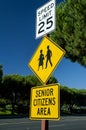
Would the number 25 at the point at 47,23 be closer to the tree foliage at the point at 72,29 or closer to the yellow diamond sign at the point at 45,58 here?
the yellow diamond sign at the point at 45,58

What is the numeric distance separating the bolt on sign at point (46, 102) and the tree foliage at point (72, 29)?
280 inches

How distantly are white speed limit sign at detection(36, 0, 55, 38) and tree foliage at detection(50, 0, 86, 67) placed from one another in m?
6.28

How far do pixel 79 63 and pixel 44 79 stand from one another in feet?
31.5

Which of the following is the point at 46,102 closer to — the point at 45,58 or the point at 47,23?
the point at 45,58

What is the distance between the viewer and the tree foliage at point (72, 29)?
44.5 feet

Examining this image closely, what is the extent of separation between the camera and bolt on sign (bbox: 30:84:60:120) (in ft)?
20.3

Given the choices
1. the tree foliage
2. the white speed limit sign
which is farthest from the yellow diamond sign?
the tree foliage

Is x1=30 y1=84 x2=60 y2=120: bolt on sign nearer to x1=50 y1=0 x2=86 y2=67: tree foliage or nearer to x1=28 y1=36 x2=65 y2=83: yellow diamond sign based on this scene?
x1=28 y1=36 x2=65 y2=83: yellow diamond sign

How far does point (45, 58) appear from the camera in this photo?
673 centimetres

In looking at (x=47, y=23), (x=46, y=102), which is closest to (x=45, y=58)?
(x=47, y=23)

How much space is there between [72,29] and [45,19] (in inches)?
301

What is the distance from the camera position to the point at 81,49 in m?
15.0

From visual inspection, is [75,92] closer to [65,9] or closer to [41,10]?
[65,9]

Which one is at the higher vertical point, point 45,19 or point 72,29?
point 72,29
